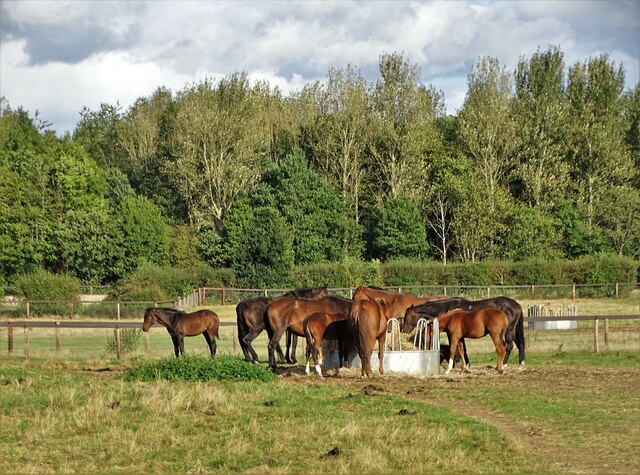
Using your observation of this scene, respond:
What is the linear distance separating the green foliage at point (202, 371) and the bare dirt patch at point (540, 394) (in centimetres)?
96

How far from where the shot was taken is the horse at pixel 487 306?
71.2 ft

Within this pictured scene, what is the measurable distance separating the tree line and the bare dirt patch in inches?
1509

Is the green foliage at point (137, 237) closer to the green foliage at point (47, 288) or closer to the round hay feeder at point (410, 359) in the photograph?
the green foliage at point (47, 288)

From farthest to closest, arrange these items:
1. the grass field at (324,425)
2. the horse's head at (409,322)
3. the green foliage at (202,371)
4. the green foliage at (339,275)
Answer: the green foliage at (339,275) → the horse's head at (409,322) → the green foliage at (202,371) → the grass field at (324,425)

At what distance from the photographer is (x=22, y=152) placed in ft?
217

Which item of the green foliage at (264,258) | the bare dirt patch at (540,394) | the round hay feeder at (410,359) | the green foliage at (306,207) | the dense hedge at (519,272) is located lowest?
the bare dirt patch at (540,394)

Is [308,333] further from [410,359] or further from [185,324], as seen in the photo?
[185,324]

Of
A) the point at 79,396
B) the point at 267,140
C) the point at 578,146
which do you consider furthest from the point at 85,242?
the point at 79,396

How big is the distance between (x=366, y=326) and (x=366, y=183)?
47984 millimetres

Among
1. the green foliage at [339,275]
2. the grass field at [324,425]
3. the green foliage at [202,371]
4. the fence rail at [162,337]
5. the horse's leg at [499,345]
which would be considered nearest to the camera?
the grass field at [324,425]

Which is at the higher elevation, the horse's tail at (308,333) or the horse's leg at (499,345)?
the horse's tail at (308,333)

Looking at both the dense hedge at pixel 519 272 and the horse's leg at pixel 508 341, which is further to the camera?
the dense hedge at pixel 519 272

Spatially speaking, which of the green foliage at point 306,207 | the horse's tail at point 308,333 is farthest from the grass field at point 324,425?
the green foliage at point 306,207

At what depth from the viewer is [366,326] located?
63.3ft
